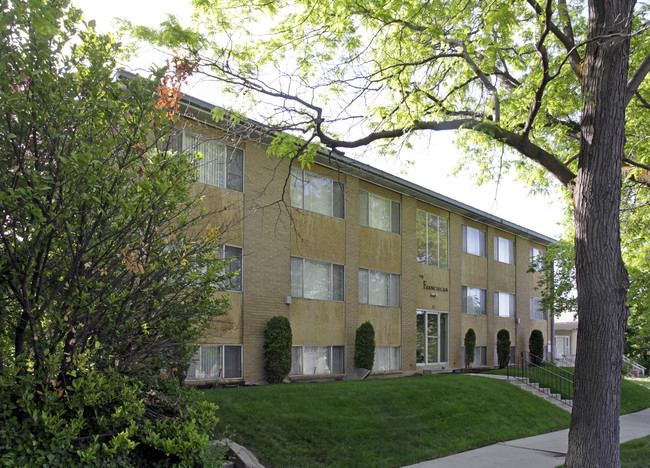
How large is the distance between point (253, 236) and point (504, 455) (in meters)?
7.72

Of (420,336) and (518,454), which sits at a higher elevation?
(420,336)

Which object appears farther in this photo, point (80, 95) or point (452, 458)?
point (452, 458)

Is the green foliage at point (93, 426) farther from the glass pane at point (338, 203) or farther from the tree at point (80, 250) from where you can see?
the glass pane at point (338, 203)

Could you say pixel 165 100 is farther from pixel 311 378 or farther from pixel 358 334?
pixel 358 334

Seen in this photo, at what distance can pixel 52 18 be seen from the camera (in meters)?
4.37

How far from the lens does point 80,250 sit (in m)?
4.74

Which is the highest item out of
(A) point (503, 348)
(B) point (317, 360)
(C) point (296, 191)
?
(C) point (296, 191)

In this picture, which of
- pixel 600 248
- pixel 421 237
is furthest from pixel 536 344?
pixel 600 248

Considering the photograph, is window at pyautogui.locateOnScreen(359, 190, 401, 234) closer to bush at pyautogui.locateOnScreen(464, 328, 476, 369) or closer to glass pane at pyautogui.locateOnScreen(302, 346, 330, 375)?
glass pane at pyautogui.locateOnScreen(302, 346, 330, 375)

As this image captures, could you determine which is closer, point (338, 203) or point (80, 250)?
point (80, 250)

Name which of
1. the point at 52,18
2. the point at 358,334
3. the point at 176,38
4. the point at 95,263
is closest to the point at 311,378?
the point at 358,334

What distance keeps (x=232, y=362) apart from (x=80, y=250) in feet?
34.9

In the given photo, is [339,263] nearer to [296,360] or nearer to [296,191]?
[296,191]

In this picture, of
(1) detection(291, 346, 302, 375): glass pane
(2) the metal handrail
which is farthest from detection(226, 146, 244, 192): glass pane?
(2) the metal handrail
